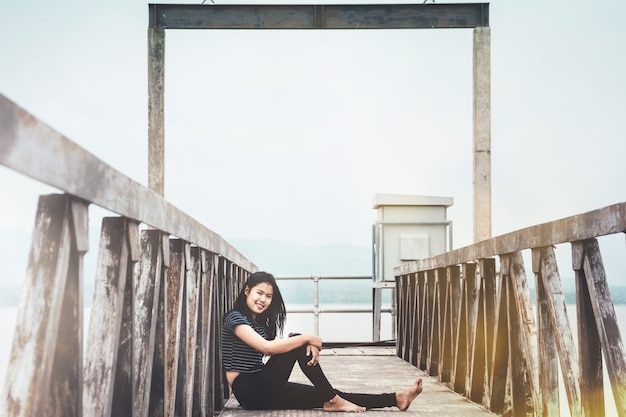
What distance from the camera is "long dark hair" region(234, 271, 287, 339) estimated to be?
214 inches

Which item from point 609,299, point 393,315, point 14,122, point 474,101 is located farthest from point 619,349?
point 393,315

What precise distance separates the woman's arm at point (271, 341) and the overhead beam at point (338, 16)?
5.99m

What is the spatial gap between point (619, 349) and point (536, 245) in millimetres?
998

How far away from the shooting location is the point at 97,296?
2.60 meters

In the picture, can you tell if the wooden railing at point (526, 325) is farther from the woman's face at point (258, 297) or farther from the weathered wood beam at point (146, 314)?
the weathered wood beam at point (146, 314)

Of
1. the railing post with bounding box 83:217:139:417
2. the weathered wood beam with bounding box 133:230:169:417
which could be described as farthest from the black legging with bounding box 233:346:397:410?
the railing post with bounding box 83:217:139:417

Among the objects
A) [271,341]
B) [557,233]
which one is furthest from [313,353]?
[557,233]

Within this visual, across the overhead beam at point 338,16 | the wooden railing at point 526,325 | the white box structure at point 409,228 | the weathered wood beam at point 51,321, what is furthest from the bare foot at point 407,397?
→ the white box structure at point 409,228

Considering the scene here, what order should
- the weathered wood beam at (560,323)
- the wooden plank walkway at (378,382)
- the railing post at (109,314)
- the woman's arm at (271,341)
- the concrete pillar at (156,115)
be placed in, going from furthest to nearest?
the concrete pillar at (156,115)
the wooden plank walkway at (378,382)
the woman's arm at (271,341)
the weathered wood beam at (560,323)
the railing post at (109,314)

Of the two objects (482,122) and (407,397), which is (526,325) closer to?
(407,397)

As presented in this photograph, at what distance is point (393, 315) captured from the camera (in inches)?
517

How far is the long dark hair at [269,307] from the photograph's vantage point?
543cm

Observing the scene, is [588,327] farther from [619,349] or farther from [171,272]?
[171,272]

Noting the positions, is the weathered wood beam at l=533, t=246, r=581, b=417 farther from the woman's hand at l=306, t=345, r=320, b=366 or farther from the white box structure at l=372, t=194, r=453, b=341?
the white box structure at l=372, t=194, r=453, b=341
